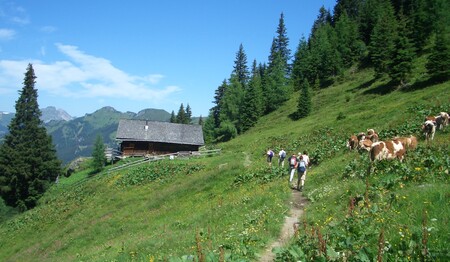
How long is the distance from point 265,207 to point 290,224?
2383 millimetres

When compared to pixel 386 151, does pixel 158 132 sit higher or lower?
higher

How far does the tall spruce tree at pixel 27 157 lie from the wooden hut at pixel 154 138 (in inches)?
483

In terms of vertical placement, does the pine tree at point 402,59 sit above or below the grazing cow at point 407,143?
above

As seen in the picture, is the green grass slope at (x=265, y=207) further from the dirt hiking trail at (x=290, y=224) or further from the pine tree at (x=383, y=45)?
the pine tree at (x=383, y=45)

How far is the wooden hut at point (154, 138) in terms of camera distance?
6469cm

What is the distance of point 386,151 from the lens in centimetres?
1523

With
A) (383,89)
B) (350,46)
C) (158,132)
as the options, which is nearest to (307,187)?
(383,89)

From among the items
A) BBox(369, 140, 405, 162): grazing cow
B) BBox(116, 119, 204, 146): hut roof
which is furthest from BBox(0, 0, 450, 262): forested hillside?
BBox(116, 119, 204, 146): hut roof

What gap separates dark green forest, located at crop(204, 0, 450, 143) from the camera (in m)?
51.6

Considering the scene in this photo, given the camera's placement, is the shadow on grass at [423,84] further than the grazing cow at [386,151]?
Yes

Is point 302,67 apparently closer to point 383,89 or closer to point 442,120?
point 383,89

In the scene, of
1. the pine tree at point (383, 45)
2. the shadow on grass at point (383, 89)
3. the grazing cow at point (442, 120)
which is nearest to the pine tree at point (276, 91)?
the pine tree at point (383, 45)

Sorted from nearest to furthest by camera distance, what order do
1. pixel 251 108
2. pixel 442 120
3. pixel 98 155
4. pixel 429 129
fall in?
1. pixel 429 129
2. pixel 442 120
3. pixel 98 155
4. pixel 251 108

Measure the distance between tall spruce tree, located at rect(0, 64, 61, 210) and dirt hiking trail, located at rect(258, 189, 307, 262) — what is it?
50122 mm
